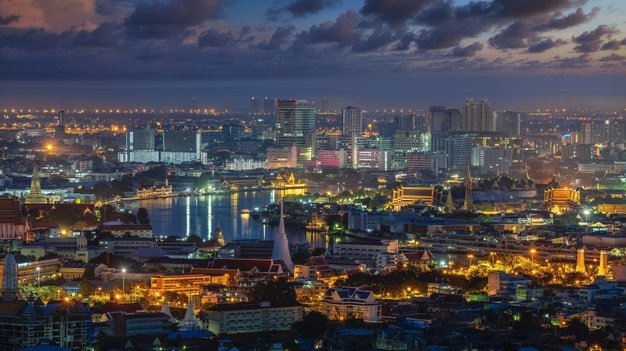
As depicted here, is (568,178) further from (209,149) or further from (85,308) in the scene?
(85,308)

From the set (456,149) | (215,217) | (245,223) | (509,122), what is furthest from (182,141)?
(245,223)

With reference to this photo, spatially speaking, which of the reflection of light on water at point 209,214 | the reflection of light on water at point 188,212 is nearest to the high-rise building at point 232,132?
the reflection of light on water at point 209,214

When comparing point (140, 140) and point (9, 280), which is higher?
point (140, 140)

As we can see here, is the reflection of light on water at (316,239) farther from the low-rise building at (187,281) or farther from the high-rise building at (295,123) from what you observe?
the high-rise building at (295,123)

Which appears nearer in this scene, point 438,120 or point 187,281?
point 187,281

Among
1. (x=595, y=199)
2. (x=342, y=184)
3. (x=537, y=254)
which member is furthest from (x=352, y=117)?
(x=537, y=254)

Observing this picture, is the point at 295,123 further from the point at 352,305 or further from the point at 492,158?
the point at 352,305
